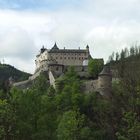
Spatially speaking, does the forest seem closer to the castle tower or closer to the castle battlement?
the castle tower

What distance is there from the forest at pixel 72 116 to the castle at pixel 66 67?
9744mm

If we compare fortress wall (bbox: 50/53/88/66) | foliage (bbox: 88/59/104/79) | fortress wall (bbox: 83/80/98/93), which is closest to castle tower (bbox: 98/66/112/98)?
fortress wall (bbox: 83/80/98/93)

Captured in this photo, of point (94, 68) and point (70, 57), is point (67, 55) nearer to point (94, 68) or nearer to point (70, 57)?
point (70, 57)

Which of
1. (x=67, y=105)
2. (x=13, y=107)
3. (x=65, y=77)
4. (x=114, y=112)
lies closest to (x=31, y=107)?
(x=13, y=107)

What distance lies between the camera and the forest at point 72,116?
2346 inches

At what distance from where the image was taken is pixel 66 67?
150375 millimetres

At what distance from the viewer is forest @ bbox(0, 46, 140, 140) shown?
59.6 meters

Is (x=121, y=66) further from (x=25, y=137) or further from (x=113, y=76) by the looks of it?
(x=25, y=137)

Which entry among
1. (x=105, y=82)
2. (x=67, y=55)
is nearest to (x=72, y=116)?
(x=105, y=82)

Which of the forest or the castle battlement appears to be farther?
the castle battlement

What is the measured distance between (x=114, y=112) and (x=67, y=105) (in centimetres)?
2035

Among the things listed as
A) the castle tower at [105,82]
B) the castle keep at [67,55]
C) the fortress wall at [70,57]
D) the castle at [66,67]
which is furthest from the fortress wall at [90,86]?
the fortress wall at [70,57]

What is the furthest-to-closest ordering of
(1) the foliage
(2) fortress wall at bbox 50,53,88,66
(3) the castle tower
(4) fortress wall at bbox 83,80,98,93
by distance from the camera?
(2) fortress wall at bbox 50,53,88,66
(1) the foliage
(4) fortress wall at bbox 83,80,98,93
(3) the castle tower

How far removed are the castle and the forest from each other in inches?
384
